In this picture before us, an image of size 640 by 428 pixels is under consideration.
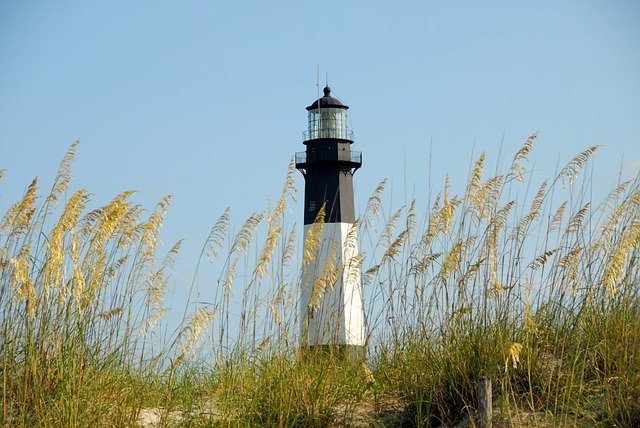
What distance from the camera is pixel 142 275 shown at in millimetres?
6395

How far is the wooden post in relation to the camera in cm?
593

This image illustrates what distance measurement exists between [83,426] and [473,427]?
93.4 inches

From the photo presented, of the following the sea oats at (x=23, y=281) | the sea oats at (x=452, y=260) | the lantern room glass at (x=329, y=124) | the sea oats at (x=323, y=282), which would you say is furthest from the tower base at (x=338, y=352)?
the lantern room glass at (x=329, y=124)

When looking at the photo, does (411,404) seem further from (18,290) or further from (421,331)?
(18,290)

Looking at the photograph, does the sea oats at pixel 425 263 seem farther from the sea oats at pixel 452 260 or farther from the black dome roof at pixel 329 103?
the black dome roof at pixel 329 103

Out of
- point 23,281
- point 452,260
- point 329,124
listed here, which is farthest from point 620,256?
point 329,124

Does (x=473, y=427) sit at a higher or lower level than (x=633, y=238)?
lower

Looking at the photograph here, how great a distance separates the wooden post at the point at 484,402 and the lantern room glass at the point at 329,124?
53.6 feet

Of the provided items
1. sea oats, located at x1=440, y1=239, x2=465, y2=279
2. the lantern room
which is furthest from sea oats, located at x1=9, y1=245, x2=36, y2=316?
the lantern room

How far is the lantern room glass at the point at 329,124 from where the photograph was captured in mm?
22125

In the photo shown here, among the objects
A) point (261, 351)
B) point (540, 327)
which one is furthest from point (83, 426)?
point (540, 327)

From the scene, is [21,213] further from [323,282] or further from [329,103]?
[329,103]

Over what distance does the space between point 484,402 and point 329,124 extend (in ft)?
54.7

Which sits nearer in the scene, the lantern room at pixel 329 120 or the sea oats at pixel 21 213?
the sea oats at pixel 21 213
